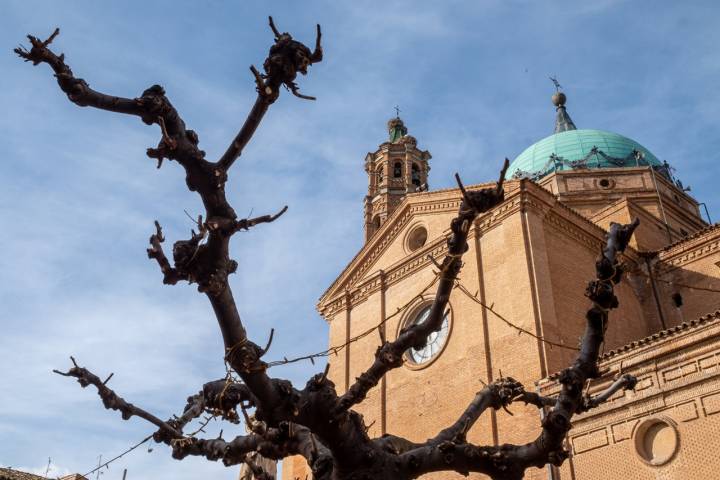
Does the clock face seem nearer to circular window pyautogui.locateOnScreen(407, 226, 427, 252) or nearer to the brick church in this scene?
the brick church

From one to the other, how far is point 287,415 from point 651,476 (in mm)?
9467

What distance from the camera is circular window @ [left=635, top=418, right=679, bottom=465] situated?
1207 centimetres

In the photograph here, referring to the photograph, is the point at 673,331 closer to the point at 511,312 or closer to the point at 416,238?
the point at 511,312

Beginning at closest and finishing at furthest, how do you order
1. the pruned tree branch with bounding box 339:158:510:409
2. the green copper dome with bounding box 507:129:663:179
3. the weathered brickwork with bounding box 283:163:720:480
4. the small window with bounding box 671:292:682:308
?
1. the pruned tree branch with bounding box 339:158:510:409
2. the weathered brickwork with bounding box 283:163:720:480
3. the small window with bounding box 671:292:682:308
4. the green copper dome with bounding box 507:129:663:179

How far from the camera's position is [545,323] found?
50.0ft

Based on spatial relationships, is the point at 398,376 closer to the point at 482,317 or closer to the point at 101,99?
the point at 482,317

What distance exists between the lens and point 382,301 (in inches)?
802

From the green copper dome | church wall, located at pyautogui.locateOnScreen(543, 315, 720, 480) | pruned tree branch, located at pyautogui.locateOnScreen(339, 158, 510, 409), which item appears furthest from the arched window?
pruned tree branch, located at pyautogui.locateOnScreen(339, 158, 510, 409)

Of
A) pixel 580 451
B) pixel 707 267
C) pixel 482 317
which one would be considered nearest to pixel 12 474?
pixel 482 317

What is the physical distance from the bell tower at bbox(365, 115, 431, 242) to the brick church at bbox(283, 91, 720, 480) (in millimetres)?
11402

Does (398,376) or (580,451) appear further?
(398,376)

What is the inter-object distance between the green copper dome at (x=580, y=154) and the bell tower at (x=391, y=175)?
7.18 metres

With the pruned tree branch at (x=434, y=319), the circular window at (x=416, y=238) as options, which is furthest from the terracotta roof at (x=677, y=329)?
the pruned tree branch at (x=434, y=319)

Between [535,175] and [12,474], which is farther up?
[535,175]
